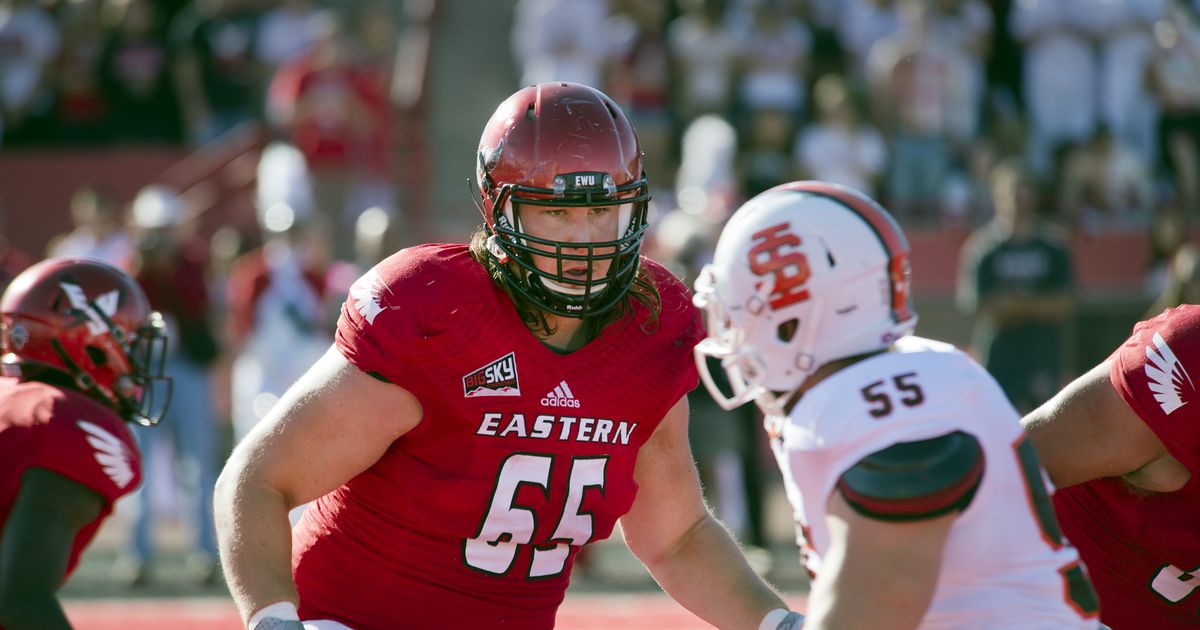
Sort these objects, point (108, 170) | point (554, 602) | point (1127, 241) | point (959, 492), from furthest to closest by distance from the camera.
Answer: point (108, 170), point (1127, 241), point (554, 602), point (959, 492)

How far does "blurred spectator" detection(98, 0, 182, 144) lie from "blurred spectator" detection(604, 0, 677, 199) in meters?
3.84

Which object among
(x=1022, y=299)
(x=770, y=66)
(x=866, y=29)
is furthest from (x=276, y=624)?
(x=866, y=29)

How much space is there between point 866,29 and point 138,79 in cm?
610

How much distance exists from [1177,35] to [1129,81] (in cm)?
50

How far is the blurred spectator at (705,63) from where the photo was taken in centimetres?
1148

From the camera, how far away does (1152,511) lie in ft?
10.7

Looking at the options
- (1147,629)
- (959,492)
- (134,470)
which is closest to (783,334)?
(959,492)

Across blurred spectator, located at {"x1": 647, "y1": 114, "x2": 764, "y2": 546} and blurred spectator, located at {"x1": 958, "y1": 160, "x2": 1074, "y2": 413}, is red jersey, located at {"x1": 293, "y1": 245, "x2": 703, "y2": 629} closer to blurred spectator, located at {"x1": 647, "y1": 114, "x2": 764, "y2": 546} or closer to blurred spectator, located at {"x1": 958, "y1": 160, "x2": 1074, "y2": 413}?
blurred spectator, located at {"x1": 647, "y1": 114, "x2": 764, "y2": 546}

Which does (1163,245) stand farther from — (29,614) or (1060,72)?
(29,614)

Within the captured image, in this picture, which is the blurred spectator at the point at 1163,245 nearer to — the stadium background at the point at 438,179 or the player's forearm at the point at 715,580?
the stadium background at the point at 438,179

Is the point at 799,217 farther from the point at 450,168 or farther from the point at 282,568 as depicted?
the point at 450,168

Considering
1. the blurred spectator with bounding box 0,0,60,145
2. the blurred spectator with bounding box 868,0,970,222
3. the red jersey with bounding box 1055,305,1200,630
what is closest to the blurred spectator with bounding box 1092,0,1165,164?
the blurred spectator with bounding box 868,0,970,222

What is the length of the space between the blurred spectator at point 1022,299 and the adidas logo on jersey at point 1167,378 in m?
5.36

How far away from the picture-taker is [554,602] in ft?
11.0
